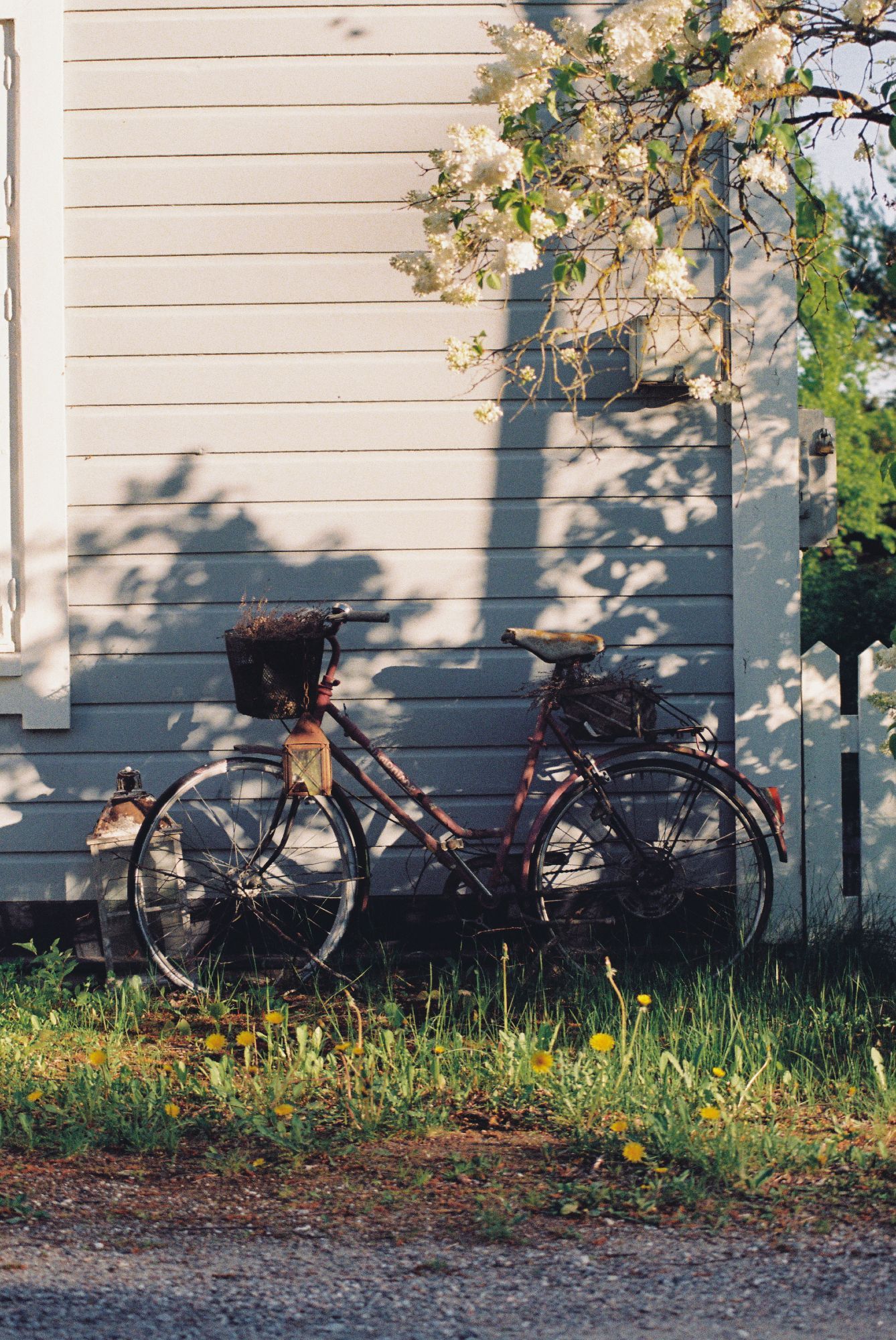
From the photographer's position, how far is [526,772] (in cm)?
388

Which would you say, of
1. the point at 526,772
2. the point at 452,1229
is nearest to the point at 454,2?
the point at 526,772

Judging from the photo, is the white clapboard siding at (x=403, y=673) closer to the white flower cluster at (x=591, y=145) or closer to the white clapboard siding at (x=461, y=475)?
the white clapboard siding at (x=461, y=475)

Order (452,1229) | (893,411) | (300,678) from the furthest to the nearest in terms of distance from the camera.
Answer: (893,411) → (300,678) → (452,1229)

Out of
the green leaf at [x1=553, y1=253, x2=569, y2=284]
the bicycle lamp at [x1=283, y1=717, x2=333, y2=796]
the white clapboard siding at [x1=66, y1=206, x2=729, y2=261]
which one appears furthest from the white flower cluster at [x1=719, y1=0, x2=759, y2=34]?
the bicycle lamp at [x1=283, y1=717, x2=333, y2=796]

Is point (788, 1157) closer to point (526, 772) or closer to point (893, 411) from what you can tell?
point (526, 772)

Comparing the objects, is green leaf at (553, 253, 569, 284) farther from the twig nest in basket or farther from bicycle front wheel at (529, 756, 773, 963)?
bicycle front wheel at (529, 756, 773, 963)

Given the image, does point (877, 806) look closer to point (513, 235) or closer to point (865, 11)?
point (513, 235)

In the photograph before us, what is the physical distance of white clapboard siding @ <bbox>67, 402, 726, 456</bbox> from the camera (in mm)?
4137

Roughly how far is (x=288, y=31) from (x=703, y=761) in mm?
2949

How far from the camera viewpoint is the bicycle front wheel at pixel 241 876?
385 centimetres

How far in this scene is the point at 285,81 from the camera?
4.12 m

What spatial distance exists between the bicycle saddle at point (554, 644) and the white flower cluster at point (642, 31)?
64.0 inches

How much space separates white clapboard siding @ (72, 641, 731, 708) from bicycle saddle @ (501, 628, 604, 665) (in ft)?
1.17

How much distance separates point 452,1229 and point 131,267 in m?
3.35
